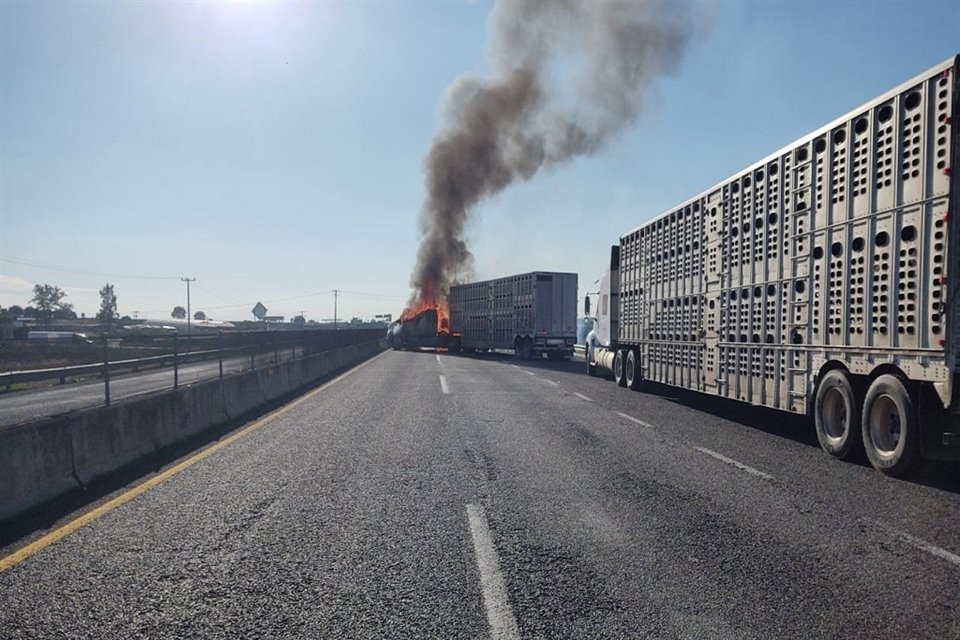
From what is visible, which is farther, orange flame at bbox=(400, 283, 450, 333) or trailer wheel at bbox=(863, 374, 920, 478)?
orange flame at bbox=(400, 283, 450, 333)

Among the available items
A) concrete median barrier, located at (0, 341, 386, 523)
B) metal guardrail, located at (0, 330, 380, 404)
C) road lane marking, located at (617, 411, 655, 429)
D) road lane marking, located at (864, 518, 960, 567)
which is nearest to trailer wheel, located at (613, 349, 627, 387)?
road lane marking, located at (617, 411, 655, 429)

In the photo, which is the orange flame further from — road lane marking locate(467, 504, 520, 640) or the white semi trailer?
road lane marking locate(467, 504, 520, 640)

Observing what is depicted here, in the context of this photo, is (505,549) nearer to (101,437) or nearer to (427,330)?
(101,437)

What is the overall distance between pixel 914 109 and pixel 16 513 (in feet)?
30.6

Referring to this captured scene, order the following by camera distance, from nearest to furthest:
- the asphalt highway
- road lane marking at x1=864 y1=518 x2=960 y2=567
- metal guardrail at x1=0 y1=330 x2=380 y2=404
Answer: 1. the asphalt highway
2. road lane marking at x1=864 y1=518 x2=960 y2=567
3. metal guardrail at x1=0 y1=330 x2=380 y2=404

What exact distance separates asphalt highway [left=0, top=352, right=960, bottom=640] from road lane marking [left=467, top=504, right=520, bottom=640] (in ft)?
0.05

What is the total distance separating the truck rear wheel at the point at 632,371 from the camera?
58.0 feet

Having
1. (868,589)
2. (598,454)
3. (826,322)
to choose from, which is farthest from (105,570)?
(826,322)

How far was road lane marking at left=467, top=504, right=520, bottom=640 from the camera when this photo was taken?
388 centimetres

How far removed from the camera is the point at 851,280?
859cm

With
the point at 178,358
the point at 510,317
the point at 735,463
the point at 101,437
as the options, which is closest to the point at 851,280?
the point at 735,463

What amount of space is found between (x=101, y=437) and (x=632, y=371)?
503 inches

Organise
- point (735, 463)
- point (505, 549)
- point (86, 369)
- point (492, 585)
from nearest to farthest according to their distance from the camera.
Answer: point (492, 585) → point (505, 549) → point (735, 463) → point (86, 369)

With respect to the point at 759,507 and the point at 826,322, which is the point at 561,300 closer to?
the point at 826,322
